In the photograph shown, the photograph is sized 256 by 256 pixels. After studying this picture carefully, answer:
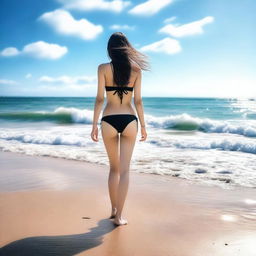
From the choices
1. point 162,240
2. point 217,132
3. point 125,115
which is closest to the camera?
point 162,240

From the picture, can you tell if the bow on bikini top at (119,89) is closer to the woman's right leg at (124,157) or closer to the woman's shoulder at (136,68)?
the woman's shoulder at (136,68)

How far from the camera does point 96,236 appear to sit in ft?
9.82

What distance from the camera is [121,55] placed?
306 centimetres

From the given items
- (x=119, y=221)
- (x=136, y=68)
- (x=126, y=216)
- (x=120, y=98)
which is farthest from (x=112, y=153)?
(x=136, y=68)

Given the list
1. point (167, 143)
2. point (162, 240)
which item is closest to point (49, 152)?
Answer: point (167, 143)

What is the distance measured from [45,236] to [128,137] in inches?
51.7

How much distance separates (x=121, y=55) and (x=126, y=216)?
1907 mm

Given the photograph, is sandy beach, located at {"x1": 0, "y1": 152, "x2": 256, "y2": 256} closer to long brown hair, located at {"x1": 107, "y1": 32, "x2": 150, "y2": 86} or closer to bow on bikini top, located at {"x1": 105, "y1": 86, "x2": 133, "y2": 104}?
bow on bikini top, located at {"x1": 105, "y1": 86, "x2": 133, "y2": 104}

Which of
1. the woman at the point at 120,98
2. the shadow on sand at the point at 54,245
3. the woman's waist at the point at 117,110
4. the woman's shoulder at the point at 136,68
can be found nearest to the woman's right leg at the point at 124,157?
the woman at the point at 120,98

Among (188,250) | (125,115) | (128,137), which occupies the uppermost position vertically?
(125,115)

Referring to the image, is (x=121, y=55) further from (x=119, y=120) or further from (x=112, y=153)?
(x=112, y=153)

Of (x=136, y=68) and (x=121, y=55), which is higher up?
(x=121, y=55)

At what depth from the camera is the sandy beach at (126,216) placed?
2.77 meters

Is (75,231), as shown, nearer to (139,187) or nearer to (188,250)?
(188,250)
